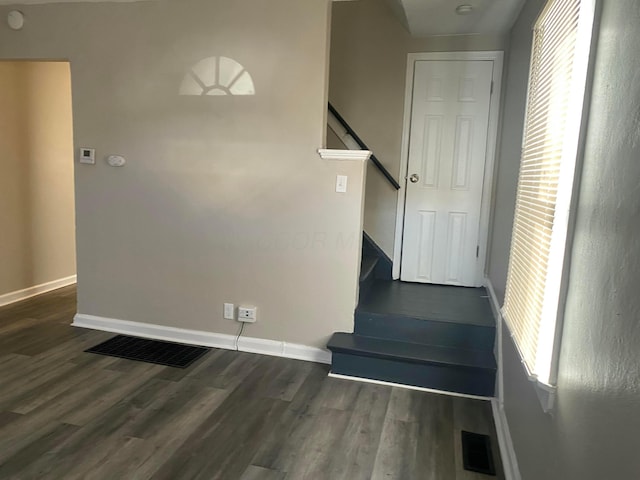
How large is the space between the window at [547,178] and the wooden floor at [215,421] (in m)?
0.73

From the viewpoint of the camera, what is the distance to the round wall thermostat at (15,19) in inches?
134

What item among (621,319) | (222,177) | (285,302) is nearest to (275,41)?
(222,177)

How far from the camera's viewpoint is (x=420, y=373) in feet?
9.32

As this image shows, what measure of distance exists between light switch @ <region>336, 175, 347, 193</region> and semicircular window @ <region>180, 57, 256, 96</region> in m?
0.81

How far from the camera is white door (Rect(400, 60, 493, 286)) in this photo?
378 cm

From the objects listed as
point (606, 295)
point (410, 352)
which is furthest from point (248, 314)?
point (606, 295)

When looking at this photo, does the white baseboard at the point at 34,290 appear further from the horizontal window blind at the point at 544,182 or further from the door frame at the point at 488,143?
the horizontal window blind at the point at 544,182

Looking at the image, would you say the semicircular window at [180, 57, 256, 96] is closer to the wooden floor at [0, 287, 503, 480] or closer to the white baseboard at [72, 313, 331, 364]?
the white baseboard at [72, 313, 331, 364]

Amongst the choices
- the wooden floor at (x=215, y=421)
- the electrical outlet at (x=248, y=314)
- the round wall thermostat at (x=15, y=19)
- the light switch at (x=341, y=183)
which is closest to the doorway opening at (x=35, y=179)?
the round wall thermostat at (x=15, y=19)

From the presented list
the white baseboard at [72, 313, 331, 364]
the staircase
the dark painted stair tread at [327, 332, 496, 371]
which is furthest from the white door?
the white baseboard at [72, 313, 331, 364]

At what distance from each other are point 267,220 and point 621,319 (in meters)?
2.43

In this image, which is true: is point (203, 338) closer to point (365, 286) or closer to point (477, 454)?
point (365, 286)

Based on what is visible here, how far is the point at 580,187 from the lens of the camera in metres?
1.37

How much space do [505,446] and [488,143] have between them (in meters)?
2.42
